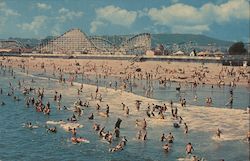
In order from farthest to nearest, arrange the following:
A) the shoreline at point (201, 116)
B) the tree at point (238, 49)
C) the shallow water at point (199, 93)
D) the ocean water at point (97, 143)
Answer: the tree at point (238, 49) → the shallow water at point (199, 93) → the shoreline at point (201, 116) → the ocean water at point (97, 143)

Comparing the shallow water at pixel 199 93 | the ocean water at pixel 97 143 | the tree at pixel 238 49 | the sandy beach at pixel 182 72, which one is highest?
the tree at pixel 238 49

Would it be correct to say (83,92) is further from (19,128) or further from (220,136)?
(220,136)

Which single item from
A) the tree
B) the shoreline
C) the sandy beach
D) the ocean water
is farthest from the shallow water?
the tree

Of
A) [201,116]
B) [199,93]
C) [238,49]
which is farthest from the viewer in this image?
[238,49]

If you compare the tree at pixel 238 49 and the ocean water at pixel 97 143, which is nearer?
the ocean water at pixel 97 143

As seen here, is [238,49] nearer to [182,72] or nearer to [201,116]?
[182,72]

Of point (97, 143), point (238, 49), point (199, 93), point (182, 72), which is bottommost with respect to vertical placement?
point (97, 143)

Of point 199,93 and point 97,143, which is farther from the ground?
point 199,93

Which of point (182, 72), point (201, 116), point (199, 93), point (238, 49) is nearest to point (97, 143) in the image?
point (201, 116)

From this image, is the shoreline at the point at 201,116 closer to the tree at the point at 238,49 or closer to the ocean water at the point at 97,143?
the ocean water at the point at 97,143

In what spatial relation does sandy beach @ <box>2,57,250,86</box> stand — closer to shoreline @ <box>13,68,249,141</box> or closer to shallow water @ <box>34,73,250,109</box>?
shallow water @ <box>34,73,250,109</box>

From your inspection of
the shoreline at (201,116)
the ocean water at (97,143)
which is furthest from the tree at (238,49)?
the ocean water at (97,143)
